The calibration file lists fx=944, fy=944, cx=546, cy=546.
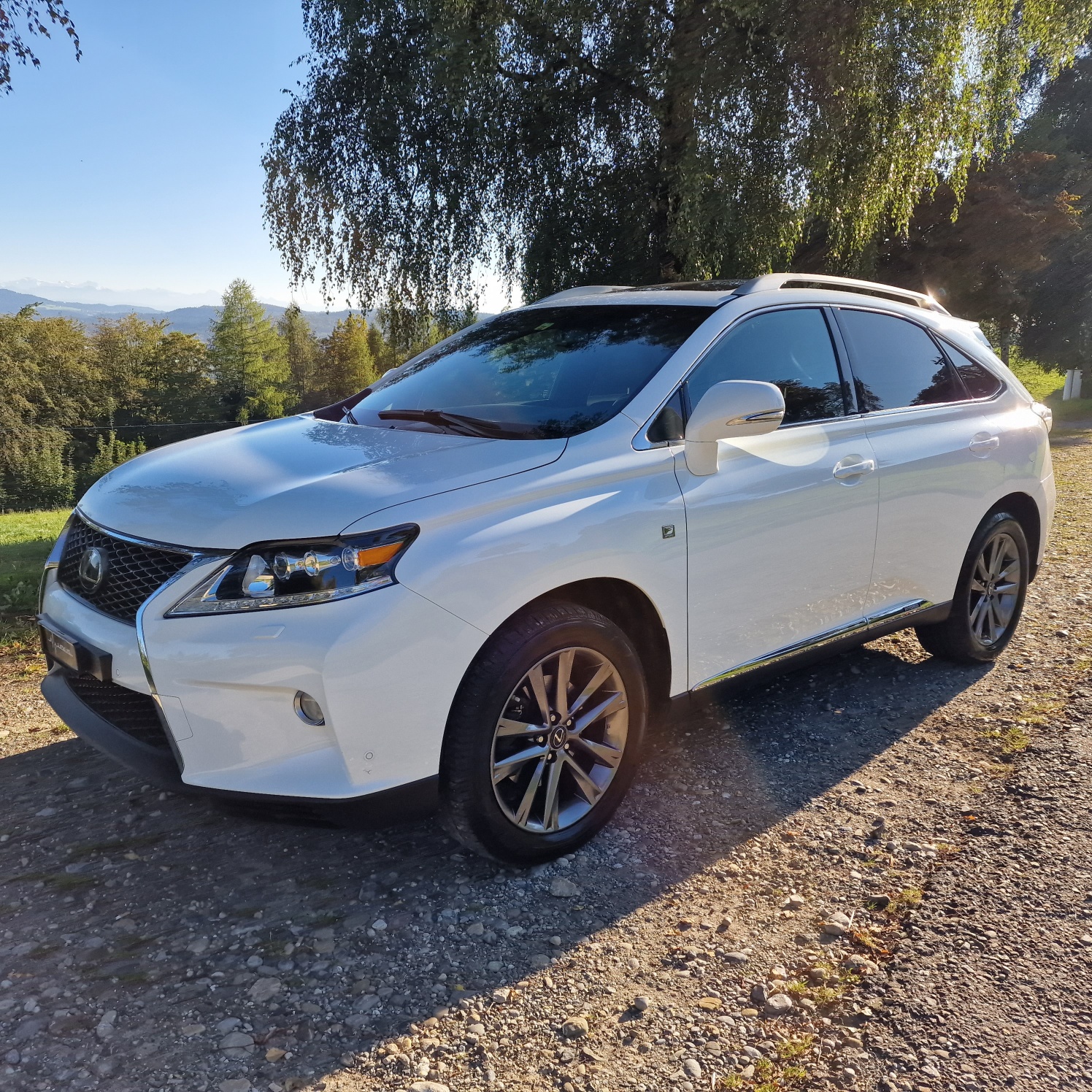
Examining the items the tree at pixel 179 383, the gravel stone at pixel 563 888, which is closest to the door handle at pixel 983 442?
the gravel stone at pixel 563 888

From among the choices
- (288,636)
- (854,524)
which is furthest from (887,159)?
(288,636)

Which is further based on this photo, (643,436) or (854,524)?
(854,524)

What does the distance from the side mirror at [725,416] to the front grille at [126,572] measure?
1.71 meters

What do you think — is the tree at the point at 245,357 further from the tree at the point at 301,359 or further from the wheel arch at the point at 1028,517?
the wheel arch at the point at 1028,517

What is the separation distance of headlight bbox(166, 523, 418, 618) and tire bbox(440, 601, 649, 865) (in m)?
0.42

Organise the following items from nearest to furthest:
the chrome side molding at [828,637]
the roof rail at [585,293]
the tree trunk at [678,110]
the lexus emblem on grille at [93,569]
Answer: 1. the lexus emblem on grille at [93,569]
2. the chrome side molding at [828,637]
3. the roof rail at [585,293]
4. the tree trunk at [678,110]

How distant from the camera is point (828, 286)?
4.28m

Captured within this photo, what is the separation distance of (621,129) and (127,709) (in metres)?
9.66

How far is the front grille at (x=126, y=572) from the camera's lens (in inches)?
108

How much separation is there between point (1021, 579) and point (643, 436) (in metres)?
2.97

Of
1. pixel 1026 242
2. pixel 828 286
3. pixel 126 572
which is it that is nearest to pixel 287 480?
pixel 126 572

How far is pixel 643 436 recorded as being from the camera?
324 centimetres

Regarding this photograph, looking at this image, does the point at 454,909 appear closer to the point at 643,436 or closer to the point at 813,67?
the point at 643,436

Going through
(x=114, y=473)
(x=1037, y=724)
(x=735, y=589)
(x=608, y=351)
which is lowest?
(x=1037, y=724)
